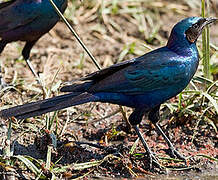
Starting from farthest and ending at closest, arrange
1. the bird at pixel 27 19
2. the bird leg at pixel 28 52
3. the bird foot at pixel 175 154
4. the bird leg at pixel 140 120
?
1. the bird leg at pixel 28 52
2. the bird at pixel 27 19
3. the bird foot at pixel 175 154
4. the bird leg at pixel 140 120

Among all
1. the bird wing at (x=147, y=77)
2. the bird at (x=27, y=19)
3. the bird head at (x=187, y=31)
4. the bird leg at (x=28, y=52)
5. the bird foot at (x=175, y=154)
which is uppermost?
the bird at (x=27, y=19)

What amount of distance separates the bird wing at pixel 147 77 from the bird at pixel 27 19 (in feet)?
5.28

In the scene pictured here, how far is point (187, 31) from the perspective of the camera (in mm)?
5348

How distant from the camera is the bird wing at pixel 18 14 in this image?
6570mm

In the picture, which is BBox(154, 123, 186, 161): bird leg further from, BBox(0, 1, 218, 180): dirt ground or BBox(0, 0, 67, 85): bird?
BBox(0, 0, 67, 85): bird

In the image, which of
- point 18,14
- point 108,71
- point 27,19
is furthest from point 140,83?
point 18,14

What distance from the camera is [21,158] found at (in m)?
4.94

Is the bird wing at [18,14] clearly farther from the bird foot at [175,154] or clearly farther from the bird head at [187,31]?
the bird foot at [175,154]

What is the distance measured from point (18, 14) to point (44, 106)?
1.95 metres

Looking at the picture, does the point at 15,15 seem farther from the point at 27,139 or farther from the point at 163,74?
the point at 163,74

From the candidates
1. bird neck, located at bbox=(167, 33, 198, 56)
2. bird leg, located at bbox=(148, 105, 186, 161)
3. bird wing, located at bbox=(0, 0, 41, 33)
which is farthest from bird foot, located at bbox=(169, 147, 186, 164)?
bird wing, located at bbox=(0, 0, 41, 33)

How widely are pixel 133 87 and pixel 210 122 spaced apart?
1.12m

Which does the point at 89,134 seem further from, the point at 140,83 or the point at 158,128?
the point at 140,83

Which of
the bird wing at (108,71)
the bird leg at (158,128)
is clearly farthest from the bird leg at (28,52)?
the bird leg at (158,128)
